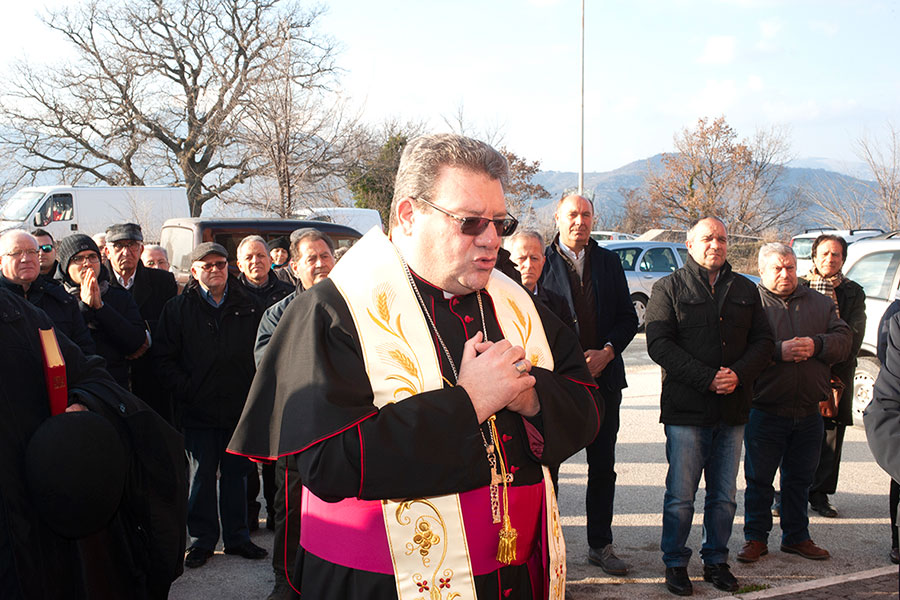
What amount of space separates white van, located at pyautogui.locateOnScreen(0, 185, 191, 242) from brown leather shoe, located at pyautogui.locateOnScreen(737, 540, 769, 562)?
60.3 ft

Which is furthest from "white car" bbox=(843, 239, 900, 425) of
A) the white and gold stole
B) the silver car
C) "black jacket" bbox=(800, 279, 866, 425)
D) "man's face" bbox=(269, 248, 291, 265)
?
the silver car

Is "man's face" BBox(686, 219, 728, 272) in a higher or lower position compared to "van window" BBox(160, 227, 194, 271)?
lower

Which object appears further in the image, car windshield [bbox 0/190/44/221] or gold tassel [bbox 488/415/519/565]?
car windshield [bbox 0/190/44/221]

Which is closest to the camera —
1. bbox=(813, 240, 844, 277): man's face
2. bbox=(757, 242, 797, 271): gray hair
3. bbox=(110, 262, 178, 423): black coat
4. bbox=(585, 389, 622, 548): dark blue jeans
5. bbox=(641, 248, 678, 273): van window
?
bbox=(585, 389, 622, 548): dark blue jeans

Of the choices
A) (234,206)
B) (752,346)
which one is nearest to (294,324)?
(752,346)

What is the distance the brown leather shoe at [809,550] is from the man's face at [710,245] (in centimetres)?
201

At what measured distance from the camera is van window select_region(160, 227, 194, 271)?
11.6 meters

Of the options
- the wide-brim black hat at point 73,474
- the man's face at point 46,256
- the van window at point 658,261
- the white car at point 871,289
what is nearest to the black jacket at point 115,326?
the man's face at point 46,256

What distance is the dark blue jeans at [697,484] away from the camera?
4.64 metres

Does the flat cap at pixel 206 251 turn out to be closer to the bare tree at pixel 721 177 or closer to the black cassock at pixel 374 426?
the black cassock at pixel 374 426

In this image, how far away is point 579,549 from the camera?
208 inches

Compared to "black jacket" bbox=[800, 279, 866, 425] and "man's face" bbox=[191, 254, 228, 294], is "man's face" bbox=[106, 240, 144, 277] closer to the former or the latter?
"man's face" bbox=[191, 254, 228, 294]

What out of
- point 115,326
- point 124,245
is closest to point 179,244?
point 124,245

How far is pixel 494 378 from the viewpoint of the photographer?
7.17 ft
